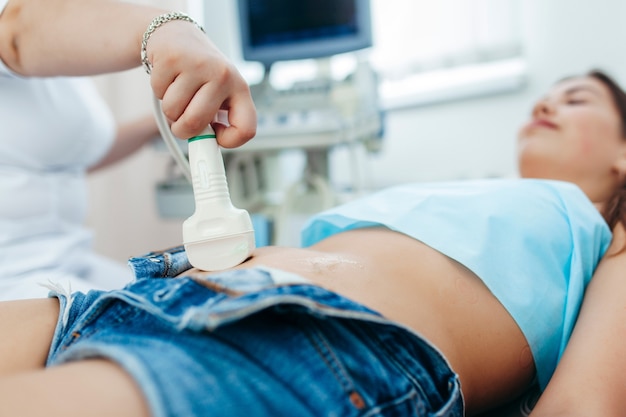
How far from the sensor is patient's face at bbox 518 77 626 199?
1081mm

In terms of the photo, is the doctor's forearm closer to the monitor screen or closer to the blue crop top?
the blue crop top

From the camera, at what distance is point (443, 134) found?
2.22 m

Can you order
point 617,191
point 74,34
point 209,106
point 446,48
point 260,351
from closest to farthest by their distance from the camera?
point 260,351 → point 209,106 → point 74,34 → point 617,191 → point 446,48

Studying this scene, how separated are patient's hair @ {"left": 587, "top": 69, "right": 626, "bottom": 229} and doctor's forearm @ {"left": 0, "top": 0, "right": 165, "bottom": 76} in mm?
772

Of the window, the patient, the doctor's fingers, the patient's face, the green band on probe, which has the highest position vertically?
the window

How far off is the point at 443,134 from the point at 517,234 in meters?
1.52

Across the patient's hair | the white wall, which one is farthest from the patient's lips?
the white wall

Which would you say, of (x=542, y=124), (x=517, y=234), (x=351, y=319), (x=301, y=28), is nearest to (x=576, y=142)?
(x=542, y=124)

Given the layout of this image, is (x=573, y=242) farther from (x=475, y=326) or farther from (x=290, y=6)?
(x=290, y=6)

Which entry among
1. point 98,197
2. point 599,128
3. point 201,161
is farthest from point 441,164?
point 201,161

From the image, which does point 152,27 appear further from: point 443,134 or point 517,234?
point 443,134

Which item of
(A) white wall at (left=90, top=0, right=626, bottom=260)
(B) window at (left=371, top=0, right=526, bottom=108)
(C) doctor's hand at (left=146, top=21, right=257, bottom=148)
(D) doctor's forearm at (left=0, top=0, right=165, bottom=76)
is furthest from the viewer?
(B) window at (left=371, top=0, right=526, bottom=108)

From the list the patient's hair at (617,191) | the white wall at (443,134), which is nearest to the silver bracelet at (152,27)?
the patient's hair at (617,191)

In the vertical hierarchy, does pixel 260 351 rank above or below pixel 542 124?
below
